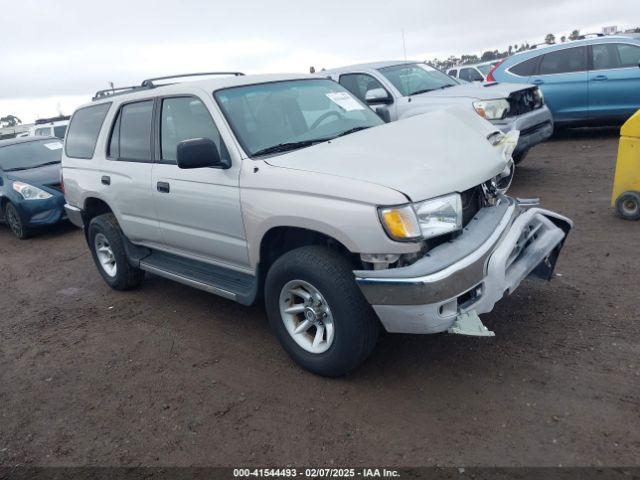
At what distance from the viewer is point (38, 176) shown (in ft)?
29.7

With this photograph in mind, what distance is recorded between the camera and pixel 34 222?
8742 millimetres

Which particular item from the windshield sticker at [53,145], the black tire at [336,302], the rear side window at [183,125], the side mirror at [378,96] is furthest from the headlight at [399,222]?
the windshield sticker at [53,145]

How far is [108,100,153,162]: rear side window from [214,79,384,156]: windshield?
0.99 m

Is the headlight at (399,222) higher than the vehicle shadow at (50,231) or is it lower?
higher

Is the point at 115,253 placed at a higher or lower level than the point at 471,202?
lower

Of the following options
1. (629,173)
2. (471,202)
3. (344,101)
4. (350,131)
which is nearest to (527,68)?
(629,173)

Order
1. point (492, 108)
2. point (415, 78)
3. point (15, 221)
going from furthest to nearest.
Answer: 1. point (15, 221)
2. point (415, 78)
3. point (492, 108)

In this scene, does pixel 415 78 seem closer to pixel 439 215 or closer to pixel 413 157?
pixel 413 157

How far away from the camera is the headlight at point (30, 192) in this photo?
Answer: 8.77m

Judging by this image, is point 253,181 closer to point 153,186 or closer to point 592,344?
point 153,186

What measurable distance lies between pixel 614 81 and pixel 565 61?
3.05 feet

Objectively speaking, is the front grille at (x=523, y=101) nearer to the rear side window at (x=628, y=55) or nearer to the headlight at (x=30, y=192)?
the rear side window at (x=628, y=55)

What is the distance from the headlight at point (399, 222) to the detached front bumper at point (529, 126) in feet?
15.6

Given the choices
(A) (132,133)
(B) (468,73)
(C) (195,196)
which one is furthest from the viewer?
(B) (468,73)
